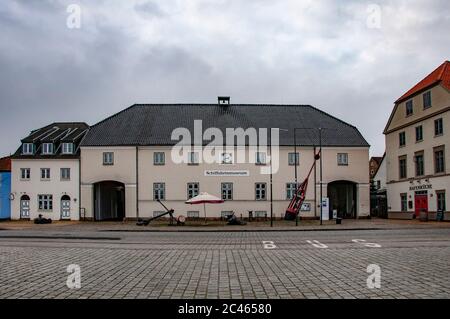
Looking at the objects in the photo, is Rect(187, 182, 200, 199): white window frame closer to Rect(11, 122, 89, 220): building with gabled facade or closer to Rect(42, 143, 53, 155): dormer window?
Rect(11, 122, 89, 220): building with gabled facade

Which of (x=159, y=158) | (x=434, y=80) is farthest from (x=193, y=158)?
(x=434, y=80)

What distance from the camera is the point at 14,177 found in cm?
5084

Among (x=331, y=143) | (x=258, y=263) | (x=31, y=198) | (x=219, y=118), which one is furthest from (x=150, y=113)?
(x=258, y=263)

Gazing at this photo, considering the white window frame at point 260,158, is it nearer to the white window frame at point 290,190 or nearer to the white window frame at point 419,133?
the white window frame at point 290,190

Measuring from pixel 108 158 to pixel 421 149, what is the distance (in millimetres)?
31194

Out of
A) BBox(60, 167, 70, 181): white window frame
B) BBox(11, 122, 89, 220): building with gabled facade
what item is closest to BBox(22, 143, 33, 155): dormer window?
BBox(11, 122, 89, 220): building with gabled facade

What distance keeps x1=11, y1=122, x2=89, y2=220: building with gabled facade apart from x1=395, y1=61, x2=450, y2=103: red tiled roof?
3496 centimetres

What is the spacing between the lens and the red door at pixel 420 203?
150ft

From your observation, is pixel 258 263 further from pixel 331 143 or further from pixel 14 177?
pixel 14 177

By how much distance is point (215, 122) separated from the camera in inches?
2108

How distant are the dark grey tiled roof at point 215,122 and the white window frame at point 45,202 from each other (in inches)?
264

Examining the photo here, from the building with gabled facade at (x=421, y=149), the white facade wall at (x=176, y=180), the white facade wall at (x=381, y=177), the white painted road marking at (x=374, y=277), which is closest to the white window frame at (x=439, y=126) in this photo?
the building with gabled facade at (x=421, y=149)

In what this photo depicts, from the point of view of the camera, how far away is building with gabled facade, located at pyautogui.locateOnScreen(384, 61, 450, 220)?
43.1 meters
